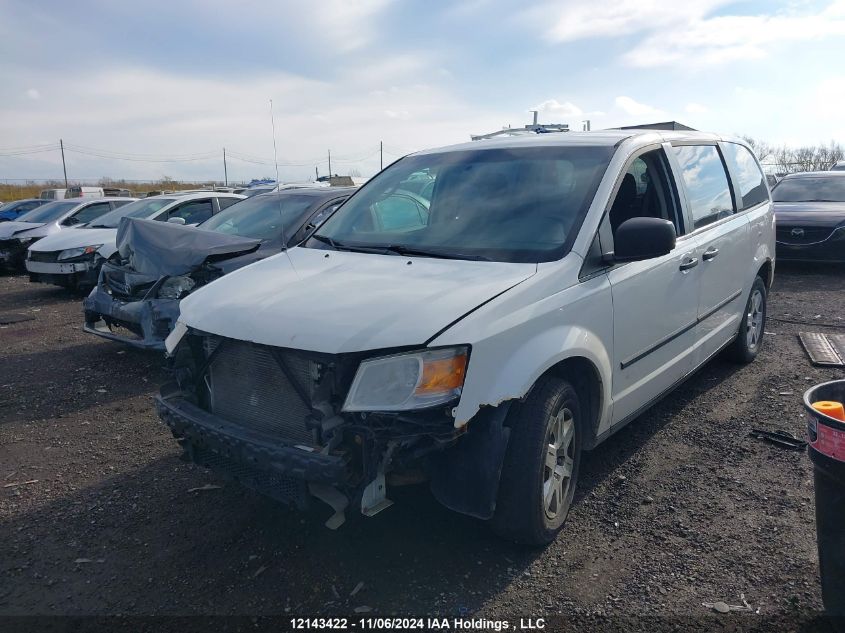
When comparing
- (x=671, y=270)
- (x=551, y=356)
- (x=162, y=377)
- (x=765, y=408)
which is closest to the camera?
(x=551, y=356)

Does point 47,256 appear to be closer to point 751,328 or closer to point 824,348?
point 751,328

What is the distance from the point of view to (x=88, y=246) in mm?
9852

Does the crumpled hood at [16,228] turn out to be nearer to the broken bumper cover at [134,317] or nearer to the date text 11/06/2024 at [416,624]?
the broken bumper cover at [134,317]

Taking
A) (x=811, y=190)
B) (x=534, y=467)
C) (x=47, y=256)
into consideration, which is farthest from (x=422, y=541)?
(x=811, y=190)

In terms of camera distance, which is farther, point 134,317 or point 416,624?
point 134,317

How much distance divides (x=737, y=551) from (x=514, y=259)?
5.57 ft

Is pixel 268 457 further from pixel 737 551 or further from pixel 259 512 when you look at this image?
pixel 737 551

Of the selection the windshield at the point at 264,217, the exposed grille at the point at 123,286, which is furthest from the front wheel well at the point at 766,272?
the exposed grille at the point at 123,286

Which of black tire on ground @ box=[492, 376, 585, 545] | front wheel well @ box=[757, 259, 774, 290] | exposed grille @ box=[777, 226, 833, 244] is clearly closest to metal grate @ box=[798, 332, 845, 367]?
front wheel well @ box=[757, 259, 774, 290]

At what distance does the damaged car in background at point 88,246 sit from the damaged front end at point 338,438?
733 cm

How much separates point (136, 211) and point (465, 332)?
30.1 feet

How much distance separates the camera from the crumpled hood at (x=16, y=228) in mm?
13398

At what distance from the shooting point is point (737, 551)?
3055 millimetres

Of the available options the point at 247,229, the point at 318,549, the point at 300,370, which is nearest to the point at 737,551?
the point at 318,549
